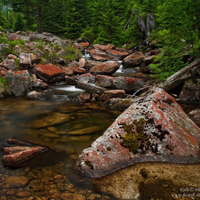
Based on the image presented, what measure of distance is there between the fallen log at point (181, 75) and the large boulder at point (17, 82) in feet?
22.3

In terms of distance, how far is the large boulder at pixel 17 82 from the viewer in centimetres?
883

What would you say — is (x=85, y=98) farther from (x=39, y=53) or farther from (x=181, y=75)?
(x=39, y=53)

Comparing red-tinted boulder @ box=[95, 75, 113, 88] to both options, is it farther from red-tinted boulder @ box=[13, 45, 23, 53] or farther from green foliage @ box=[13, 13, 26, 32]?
green foliage @ box=[13, 13, 26, 32]

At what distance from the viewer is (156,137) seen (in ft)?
10.4

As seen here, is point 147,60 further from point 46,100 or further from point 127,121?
point 127,121

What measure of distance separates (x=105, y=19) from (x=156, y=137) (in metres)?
26.1

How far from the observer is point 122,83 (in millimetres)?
8258

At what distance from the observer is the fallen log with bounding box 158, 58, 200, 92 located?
282 inches

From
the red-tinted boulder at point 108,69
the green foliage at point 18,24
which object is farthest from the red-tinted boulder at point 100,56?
the green foliage at point 18,24

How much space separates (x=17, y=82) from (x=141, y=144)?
795 centimetres

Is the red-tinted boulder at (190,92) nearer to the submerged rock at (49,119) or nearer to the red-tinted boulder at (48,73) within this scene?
the submerged rock at (49,119)

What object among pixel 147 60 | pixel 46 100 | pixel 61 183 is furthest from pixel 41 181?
pixel 147 60

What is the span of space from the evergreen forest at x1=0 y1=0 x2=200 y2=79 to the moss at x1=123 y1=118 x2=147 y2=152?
4.75m

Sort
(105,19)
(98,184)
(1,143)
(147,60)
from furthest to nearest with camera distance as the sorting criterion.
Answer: (105,19), (147,60), (1,143), (98,184)
